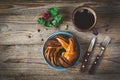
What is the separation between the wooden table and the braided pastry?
0.05m

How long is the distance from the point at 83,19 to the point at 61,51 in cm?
12

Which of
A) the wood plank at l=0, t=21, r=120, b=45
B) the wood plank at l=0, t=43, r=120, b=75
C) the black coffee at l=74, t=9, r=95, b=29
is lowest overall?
the wood plank at l=0, t=43, r=120, b=75

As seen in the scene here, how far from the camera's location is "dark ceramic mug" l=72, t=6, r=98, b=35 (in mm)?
1144

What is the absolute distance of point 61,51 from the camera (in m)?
1.14

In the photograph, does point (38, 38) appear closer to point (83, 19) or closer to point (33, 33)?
point (33, 33)

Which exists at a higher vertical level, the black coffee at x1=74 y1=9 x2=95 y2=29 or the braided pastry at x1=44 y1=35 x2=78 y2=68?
the black coffee at x1=74 y1=9 x2=95 y2=29

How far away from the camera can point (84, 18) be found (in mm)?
1152

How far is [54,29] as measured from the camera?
1.20 m

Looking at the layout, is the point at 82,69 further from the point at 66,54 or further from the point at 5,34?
the point at 5,34

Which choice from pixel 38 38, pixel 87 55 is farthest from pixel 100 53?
pixel 38 38

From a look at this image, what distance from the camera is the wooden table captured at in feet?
3.91

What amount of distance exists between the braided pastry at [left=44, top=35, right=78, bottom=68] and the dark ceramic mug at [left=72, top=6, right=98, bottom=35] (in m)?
0.05

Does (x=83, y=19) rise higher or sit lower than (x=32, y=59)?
higher

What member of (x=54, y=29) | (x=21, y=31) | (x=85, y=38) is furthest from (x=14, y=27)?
(x=85, y=38)
